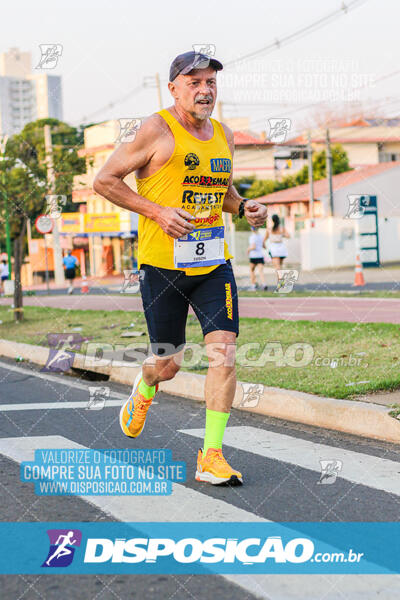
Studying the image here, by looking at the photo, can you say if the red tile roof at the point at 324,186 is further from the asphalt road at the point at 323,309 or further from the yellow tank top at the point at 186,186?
the yellow tank top at the point at 186,186

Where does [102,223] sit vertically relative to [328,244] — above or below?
above

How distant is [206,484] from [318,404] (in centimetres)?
203

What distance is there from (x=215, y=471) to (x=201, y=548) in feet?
3.46

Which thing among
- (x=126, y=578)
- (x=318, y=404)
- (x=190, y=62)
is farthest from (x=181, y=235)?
(x=318, y=404)

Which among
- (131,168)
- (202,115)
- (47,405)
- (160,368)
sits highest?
(202,115)

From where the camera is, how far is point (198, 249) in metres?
4.77

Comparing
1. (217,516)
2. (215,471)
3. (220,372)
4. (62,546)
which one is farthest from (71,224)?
(62,546)

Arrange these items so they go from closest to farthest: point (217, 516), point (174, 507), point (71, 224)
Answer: point (217, 516) < point (174, 507) < point (71, 224)

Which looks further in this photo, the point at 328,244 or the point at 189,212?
the point at 328,244

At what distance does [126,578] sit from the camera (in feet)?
10.5

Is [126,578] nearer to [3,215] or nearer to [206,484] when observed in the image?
[206,484]

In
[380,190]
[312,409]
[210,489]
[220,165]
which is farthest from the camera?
[380,190]

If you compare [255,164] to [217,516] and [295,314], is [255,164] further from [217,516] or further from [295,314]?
[217,516]

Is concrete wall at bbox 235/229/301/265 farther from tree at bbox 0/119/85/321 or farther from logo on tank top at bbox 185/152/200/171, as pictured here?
logo on tank top at bbox 185/152/200/171
